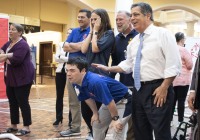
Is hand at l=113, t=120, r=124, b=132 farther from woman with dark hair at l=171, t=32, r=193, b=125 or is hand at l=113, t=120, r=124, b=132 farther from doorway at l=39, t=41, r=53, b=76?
doorway at l=39, t=41, r=53, b=76

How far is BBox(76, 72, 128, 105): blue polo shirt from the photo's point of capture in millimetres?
2730

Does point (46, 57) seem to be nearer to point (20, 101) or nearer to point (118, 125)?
point (20, 101)

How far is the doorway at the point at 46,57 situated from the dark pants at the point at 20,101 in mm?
15874

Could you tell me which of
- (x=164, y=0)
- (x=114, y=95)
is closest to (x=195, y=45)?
(x=114, y=95)

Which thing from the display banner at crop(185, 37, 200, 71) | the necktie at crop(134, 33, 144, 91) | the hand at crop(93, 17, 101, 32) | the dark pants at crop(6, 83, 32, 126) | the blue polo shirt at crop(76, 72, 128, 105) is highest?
the hand at crop(93, 17, 101, 32)

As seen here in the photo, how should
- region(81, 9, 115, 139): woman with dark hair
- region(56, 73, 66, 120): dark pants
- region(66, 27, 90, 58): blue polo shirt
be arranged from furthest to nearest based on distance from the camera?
1. region(56, 73, 66, 120): dark pants
2. region(66, 27, 90, 58): blue polo shirt
3. region(81, 9, 115, 139): woman with dark hair

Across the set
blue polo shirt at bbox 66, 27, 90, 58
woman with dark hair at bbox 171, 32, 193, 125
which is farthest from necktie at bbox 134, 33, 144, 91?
woman with dark hair at bbox 171, 32, 193, 125

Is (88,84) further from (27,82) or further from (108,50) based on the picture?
(27,82)

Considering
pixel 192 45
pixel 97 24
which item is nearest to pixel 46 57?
pixel 192 45

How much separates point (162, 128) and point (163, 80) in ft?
1.21

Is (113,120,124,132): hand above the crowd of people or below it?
below

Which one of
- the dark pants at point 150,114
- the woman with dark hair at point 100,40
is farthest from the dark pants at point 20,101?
the dark pants at point 150,114

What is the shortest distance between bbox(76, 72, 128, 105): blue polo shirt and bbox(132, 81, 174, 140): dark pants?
25 centimetres

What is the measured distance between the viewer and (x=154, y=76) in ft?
8.33
